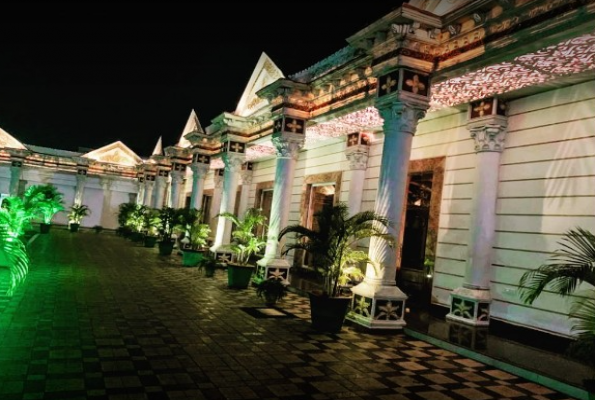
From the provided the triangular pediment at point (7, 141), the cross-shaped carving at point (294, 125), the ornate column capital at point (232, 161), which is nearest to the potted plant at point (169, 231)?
the ornate column capital at point (232, 161)

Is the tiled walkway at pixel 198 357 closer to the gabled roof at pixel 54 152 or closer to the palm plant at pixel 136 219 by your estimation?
the palm plant at pixel 136 219

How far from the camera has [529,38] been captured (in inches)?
195

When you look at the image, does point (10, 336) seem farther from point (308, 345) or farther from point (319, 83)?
point (319, 83)

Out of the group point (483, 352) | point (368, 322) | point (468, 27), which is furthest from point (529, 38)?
point (368, 322)

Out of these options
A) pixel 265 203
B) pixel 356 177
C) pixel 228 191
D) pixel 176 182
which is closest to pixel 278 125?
pixel 356 177

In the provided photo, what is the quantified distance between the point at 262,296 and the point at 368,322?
2.58m

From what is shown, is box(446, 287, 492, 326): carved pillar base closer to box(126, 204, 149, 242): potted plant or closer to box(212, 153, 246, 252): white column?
box(212, 153, 246, 252): white column

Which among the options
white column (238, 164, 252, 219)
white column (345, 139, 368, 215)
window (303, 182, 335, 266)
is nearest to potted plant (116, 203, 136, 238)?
white column (238, 164, 252, 219)

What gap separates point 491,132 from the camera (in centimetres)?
729

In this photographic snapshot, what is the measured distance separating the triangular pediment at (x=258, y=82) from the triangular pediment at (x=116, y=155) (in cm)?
1914

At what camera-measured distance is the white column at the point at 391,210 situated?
6176 millimetres

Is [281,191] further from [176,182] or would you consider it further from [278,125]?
[176,182]

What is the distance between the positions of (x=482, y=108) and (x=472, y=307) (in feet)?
11.2

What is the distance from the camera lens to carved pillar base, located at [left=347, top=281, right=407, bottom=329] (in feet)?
20.0
